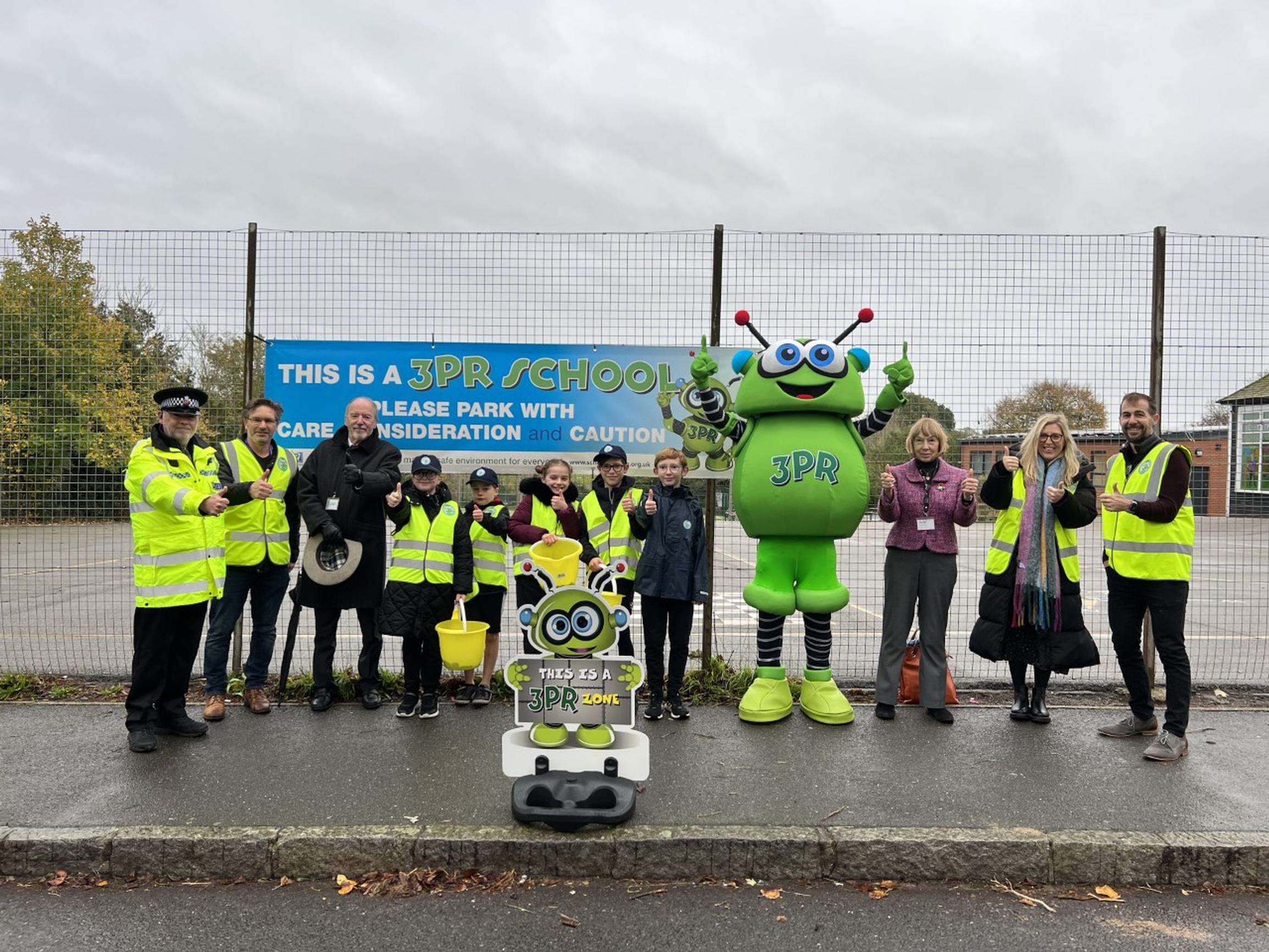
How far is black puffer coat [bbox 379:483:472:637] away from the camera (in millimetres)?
4938

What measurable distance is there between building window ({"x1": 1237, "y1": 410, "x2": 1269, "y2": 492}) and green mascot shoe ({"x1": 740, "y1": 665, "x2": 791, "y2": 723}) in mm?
4003

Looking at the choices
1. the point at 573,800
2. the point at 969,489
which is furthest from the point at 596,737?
the point at 969,489

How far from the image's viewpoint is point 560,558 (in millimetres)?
4582

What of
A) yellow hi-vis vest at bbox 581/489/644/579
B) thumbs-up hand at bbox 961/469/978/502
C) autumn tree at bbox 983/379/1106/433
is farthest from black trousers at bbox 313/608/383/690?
autumn tree at bbox 983/379/1106/433

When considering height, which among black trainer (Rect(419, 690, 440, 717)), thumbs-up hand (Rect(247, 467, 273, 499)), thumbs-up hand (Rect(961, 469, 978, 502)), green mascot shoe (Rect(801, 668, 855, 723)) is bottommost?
black trainer (Rect(419, 690, 440, 717))

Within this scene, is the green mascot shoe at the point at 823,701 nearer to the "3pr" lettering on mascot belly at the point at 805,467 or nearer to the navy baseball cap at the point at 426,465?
the "3pr" lettering on mascot belly at the point at 805,467

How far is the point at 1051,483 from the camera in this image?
4938 mm

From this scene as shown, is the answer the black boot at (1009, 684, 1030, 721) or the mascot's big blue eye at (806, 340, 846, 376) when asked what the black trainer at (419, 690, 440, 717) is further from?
the black boot at (1009, 684, 1030, 721)

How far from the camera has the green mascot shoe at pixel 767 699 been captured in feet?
16.2

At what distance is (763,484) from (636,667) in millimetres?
1618

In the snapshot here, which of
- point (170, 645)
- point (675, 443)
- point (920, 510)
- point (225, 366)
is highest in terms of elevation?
point (225, 366)

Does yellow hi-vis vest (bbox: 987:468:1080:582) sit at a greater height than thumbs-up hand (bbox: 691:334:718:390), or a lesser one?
lesser

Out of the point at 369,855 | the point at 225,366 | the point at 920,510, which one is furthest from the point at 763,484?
the point at 225,366

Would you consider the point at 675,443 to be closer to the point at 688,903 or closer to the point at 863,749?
the point at 863,749
